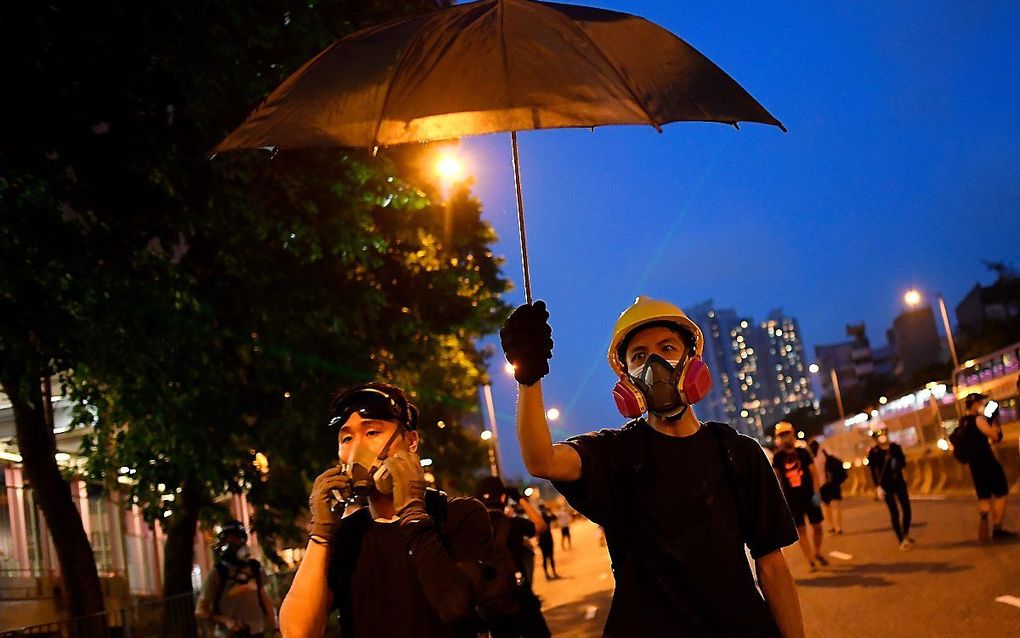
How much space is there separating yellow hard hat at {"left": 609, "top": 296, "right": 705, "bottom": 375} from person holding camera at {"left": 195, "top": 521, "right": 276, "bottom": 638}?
21.9 feet

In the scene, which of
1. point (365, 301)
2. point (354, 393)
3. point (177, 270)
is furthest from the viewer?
point (365, 301)

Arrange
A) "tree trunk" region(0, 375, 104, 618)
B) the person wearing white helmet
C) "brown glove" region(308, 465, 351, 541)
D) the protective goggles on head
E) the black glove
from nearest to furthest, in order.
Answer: the black glove, the person wearing white helmet, "brown glove" region(308, 465, 351, 541), the protective goggles on head, "tree trunk" region(0, 375, 104, 618)

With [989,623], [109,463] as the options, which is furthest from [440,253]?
[989,623]

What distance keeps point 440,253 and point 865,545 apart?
10025 millimetres

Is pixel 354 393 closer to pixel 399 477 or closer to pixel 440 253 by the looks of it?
pixel 399 477

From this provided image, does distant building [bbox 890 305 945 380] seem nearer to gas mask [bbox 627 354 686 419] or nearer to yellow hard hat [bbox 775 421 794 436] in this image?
yellow hard hat [bbox 775 421 794 436]

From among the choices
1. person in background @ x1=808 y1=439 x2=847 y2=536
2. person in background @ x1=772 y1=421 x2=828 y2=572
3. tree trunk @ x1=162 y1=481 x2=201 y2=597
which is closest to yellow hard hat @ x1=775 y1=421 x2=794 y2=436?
person in background @ x1=772 y1=421 x2=828 y2=572

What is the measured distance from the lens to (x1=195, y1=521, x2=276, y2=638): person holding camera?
9.89 meters

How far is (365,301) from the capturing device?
16922mm

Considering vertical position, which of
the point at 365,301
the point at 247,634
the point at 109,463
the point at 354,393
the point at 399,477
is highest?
the point at 365,301

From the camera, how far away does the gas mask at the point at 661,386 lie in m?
3.83

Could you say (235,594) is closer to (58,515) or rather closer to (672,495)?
(58,515)

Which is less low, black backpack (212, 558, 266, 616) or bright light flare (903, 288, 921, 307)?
bright light flare (903, 288, 921, 307)

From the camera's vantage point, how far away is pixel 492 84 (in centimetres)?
418
